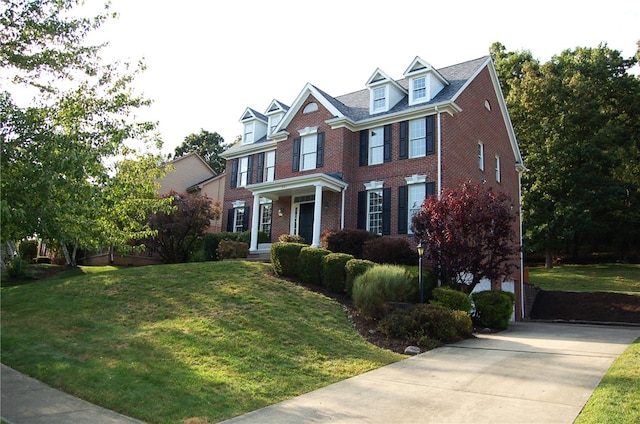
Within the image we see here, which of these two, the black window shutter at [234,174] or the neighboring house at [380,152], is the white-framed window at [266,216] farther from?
the black window shutter at [234,174]

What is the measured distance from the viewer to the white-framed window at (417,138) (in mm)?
20245

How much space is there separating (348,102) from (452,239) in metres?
12.4

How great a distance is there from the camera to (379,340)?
37.7ft

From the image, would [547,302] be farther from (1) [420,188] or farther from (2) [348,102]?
(2) [348,102]

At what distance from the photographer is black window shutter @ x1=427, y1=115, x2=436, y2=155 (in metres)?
19.8

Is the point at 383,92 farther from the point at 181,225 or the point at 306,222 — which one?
the point at 181,225

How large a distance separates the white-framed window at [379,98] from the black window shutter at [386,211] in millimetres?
4179

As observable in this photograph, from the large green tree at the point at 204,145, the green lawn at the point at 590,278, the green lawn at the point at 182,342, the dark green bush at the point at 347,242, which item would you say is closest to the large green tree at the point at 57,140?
the green lawn at the point at 182,342

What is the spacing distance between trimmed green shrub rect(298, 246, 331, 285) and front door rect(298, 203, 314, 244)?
5917mm

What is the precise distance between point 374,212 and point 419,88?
→ 19.5ft

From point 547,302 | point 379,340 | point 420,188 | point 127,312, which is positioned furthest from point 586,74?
point 127,312

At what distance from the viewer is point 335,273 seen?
15.5m

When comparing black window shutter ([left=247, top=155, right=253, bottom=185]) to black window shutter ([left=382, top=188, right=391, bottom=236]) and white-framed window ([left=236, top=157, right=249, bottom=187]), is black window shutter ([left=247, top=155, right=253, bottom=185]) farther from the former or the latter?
black window shutter ([left=382, top=188, right=391, bottom=236])

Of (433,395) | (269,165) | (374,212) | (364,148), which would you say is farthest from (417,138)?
(433,395)
